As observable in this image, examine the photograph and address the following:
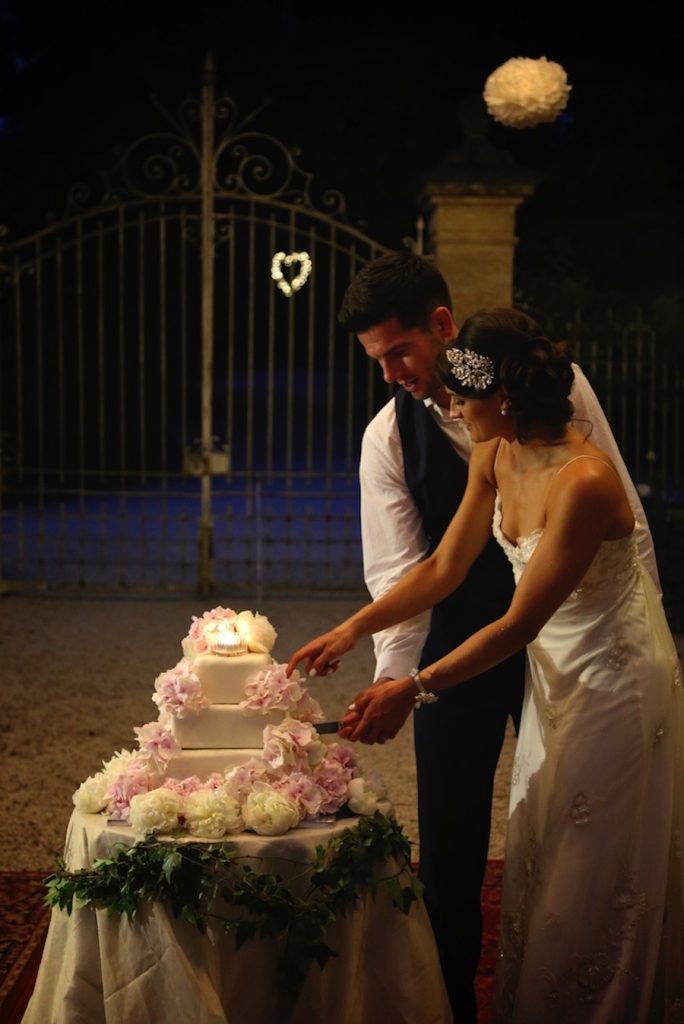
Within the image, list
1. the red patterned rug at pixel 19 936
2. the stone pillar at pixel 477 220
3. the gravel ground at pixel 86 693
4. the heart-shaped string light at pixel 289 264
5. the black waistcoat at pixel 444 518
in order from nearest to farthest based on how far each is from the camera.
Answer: the black waistcoat at pixel 444 518 < the red patterned rug at pixel 19 936 < the gravel ground at pixel 86 693 < the heart-shaped string light at pixel 289 264 < the stone pillar at pixel 477 220

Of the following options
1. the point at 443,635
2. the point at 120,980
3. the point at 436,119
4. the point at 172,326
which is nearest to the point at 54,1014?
the point at 120,980

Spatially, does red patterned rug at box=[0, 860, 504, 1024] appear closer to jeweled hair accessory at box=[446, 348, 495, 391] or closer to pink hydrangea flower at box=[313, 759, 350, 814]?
pink hydrangea flower at box=[313, 759, 350, 814]

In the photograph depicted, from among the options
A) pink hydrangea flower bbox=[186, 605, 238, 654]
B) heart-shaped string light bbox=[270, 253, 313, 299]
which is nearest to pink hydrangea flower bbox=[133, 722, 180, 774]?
pink hydrangea flower bbox=[186, 605, 238, 654]

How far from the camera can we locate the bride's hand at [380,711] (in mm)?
2955

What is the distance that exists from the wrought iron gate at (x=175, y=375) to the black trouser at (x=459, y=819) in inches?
156

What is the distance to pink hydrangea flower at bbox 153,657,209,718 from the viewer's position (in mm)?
2990

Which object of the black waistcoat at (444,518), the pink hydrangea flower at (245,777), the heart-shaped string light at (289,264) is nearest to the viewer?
the pink hydrangea flower at (245,777)

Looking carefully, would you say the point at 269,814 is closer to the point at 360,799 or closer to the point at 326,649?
the point at 360,799

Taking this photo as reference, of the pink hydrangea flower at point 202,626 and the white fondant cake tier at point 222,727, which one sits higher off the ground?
the pink hydrangea flower at point 202,626

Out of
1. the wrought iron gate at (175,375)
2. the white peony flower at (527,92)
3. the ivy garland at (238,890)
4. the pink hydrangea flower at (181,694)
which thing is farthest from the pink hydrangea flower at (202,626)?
the white peony flower at (527,92)

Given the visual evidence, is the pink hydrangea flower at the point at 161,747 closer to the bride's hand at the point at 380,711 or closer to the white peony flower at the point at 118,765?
the white peony flower at the point at 118,765

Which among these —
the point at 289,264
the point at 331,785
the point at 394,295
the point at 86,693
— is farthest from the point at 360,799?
the point at 289,264

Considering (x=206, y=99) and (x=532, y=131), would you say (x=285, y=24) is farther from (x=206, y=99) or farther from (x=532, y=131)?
(x=206, y=99)

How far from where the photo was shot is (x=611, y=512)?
9.71ft
